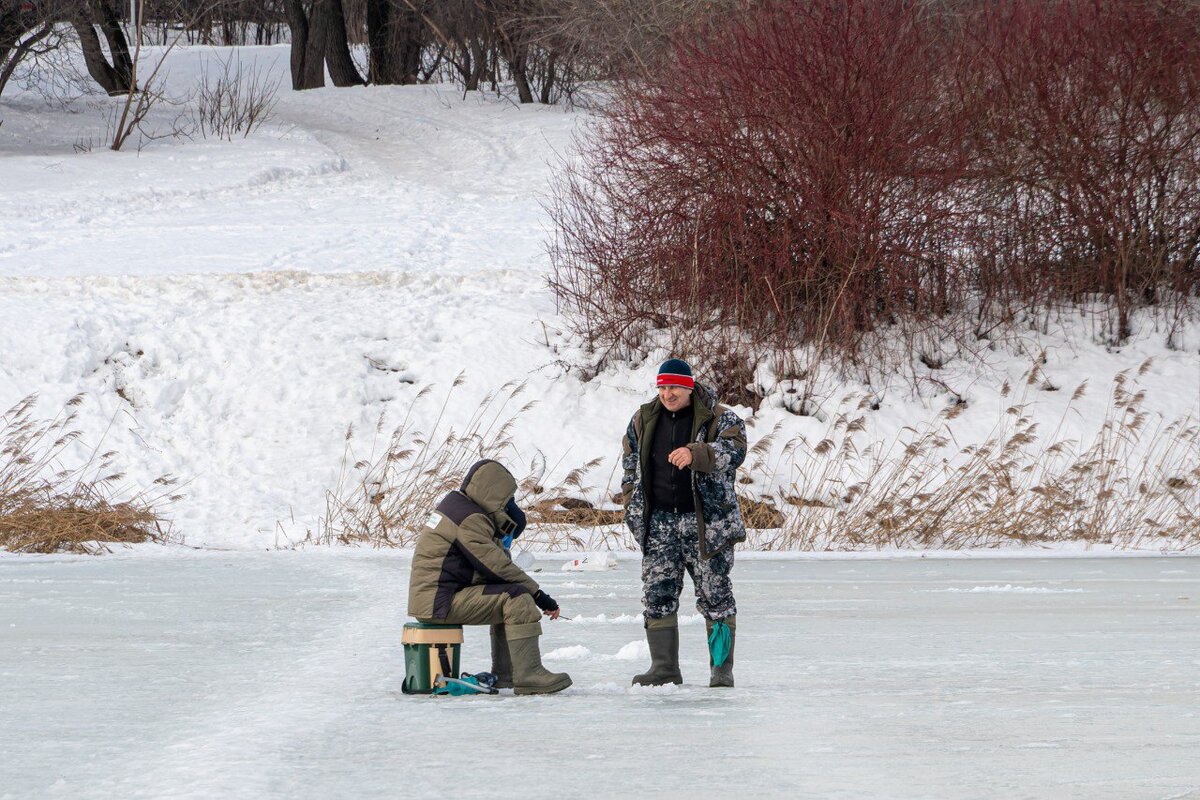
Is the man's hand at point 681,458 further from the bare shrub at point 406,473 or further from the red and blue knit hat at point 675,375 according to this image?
the bare shrub at point 406,473

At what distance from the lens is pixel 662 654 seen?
6.37 m

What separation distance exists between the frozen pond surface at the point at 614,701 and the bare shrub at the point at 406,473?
2.67m

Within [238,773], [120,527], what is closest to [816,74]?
[120,527]

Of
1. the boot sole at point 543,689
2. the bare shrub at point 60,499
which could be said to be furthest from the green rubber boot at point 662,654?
the bare shrub at point 60,499

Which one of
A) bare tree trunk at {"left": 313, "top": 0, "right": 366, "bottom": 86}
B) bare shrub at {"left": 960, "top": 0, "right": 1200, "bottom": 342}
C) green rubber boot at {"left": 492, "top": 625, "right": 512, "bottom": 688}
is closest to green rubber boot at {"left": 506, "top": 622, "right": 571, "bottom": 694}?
green rubber boot at {"left": 492, "top": 625, "right": 512, "bottom": 688}

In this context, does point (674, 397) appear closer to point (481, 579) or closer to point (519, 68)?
point (481, 579)

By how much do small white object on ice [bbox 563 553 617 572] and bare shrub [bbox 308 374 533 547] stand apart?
197 centimetres

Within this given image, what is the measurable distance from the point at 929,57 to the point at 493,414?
21.8ft

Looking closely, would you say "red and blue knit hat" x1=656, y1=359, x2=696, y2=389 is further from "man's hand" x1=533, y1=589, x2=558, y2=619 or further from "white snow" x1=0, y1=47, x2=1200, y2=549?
"white snow" x1=0, y1=47, x2=1200, y2=549

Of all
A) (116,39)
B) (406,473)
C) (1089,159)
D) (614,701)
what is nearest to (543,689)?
(614,701)

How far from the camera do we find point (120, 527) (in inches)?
480

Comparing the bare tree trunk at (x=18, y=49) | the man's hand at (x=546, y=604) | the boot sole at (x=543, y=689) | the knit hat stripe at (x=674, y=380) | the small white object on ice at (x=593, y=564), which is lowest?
the small white object on ice at (x=593, y=564)

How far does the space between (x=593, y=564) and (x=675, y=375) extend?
4834 millimetres

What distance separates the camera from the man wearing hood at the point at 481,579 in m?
6.16
